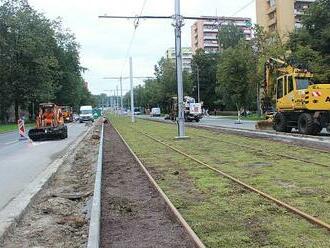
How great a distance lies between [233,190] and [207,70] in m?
107

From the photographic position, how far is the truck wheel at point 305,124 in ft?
85.4

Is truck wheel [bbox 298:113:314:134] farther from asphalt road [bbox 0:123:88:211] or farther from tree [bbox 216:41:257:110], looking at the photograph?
tree [bbox 216:41:257:110]

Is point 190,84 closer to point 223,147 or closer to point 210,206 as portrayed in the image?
point 223,147

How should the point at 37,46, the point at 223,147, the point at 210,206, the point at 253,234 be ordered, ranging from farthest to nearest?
the point at 37,46, the point at 223,147, the point at 210,206, the point at 253,234

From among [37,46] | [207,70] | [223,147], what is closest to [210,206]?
[223,147]

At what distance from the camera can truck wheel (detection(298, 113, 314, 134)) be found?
2603 centimetres

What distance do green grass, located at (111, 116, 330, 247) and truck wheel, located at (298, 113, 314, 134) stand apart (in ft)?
27.1

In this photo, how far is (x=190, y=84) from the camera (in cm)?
10969

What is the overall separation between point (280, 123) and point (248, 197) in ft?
66.2

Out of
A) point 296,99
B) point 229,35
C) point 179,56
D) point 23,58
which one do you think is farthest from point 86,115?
point 296,99

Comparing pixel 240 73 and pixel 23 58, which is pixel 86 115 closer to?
pixel 23 58

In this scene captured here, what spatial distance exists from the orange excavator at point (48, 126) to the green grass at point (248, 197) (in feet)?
56.3

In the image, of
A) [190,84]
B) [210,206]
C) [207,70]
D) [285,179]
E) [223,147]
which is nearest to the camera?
[210,206]

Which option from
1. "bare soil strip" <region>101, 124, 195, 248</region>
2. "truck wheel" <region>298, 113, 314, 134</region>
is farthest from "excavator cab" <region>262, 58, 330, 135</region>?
"bare soil strip" <region>101, 124, 195, 248</region>
